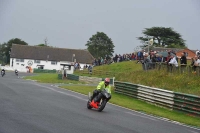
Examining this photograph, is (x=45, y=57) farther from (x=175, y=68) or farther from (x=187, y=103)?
(x=187, y=103)

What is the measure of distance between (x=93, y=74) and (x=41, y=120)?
1648 inches

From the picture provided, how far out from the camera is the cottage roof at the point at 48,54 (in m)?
120

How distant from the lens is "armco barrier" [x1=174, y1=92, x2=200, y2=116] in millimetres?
19375

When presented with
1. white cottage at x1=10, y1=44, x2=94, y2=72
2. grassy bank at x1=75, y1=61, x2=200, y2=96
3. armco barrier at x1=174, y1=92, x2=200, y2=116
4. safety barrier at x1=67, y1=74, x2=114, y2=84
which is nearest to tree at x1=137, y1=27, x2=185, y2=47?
white cottage at x1=10, y1=44, x2=94, y2=72

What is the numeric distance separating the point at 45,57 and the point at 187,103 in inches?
4036

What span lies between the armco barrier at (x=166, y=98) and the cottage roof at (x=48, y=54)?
305 feet

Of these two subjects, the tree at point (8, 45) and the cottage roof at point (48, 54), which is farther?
the tree at point (8, 45)

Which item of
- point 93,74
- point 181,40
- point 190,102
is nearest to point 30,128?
point 190,102

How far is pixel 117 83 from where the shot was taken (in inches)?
1205

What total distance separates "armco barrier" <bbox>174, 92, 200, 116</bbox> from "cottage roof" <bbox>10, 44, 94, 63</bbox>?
99429 millimetres

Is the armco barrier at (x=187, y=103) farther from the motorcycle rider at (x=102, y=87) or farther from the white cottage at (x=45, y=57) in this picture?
the white cottage at (x=45, y=57)

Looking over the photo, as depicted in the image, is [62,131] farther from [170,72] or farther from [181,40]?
[181,40]

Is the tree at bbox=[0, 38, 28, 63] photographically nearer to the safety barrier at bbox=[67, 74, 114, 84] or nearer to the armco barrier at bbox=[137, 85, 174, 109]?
the safety barrier at bbox=[67, 74, 114, 84]

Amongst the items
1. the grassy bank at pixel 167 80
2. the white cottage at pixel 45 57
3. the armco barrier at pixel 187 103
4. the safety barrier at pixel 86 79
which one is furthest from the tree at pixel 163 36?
the armco barrier at pixel 187 103
